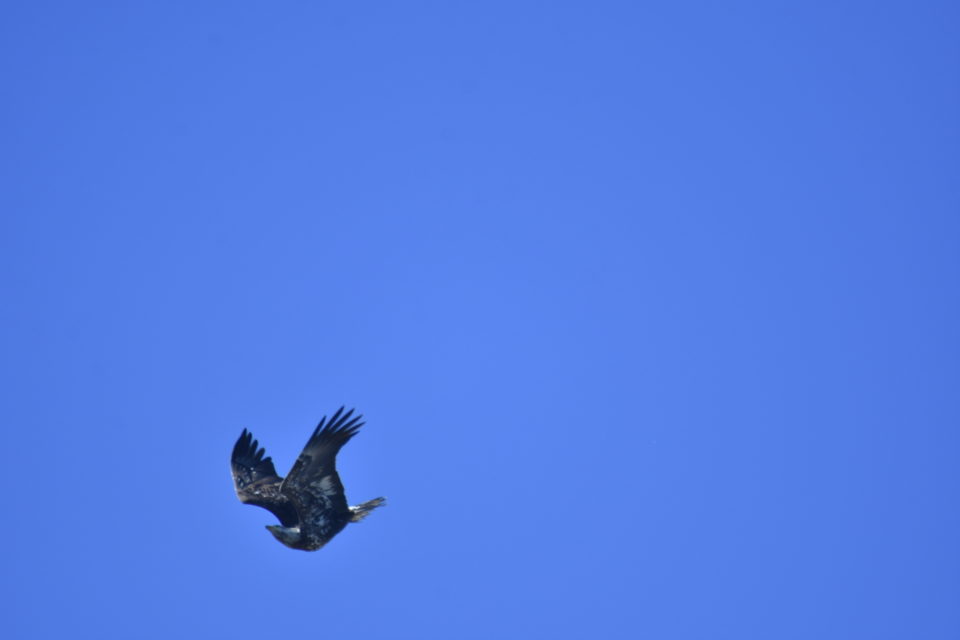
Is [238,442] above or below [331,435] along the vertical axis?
above

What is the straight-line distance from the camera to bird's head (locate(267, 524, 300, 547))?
17625 millimetres

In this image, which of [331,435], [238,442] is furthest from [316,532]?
[238,442]

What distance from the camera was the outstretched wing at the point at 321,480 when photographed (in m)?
16.5

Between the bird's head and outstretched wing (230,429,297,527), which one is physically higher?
outstretched wing (230,429,297,527)

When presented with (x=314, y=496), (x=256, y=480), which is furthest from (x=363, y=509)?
(x=256, y=480)

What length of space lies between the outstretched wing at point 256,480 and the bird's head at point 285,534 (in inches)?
17.8

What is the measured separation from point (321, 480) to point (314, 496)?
1.44ft

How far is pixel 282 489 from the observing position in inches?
677

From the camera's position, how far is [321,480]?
17.0 m

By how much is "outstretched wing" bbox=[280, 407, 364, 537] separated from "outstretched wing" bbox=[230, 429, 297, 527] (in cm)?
81

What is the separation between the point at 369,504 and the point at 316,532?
1181 mm

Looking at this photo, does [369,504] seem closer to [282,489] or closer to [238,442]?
[282,489]

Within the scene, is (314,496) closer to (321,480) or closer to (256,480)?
(321,480)

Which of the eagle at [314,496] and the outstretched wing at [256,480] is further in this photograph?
the outstretched wing at [256,480]
